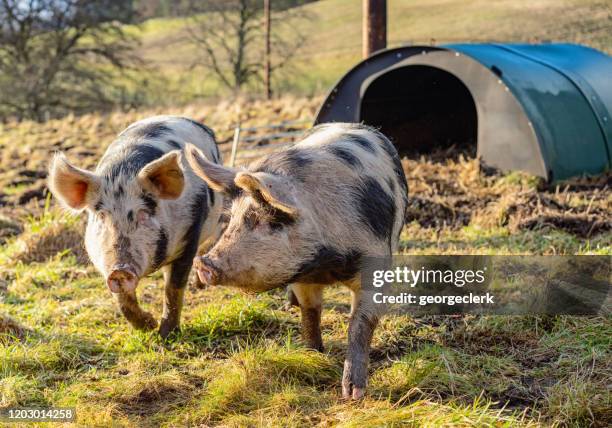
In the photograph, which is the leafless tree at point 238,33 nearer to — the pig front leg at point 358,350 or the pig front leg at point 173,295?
the pig front leg at point 173,295

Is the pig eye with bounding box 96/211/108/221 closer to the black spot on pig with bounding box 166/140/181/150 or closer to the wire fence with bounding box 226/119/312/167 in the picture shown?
the black spot on pig with bounding box 166/140/181/150

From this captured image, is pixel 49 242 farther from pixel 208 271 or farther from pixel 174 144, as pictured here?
pixel 208 271

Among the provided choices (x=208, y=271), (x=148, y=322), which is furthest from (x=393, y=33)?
(x=208, y=271)

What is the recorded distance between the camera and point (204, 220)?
4996mm

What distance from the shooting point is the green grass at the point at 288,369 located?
3393mm

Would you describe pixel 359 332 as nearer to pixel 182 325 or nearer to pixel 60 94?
pixel 182 325

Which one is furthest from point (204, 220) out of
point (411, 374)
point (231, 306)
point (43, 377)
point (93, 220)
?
point (411, 374)

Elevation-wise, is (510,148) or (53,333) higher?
(510,148)

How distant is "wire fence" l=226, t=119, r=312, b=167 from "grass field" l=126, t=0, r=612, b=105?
6.03m

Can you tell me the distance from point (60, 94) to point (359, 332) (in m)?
19.7

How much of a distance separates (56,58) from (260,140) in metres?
11.3

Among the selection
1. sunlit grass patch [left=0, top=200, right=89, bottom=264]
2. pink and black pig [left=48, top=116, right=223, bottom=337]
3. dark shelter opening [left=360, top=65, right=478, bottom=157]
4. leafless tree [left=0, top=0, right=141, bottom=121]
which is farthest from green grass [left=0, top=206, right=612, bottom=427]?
leafless tree [left=0, top=0, right=141, bottom=121]

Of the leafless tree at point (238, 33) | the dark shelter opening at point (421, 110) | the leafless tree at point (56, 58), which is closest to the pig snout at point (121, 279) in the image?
the dark shelter opening at point (421, 110)

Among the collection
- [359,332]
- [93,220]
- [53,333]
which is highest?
[93,220]
